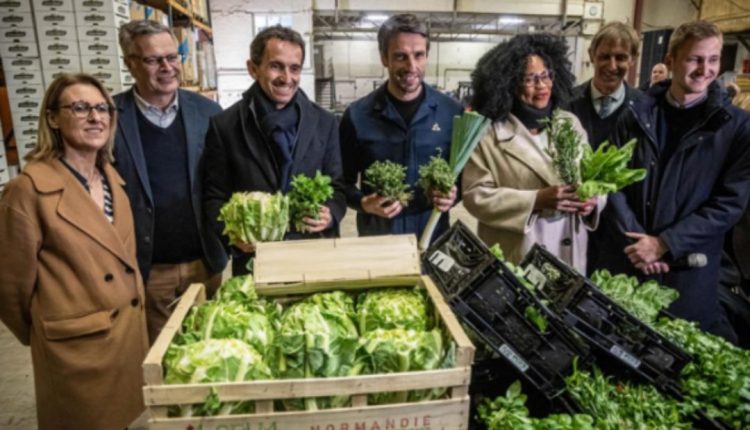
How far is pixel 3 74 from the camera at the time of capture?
380 centimetres

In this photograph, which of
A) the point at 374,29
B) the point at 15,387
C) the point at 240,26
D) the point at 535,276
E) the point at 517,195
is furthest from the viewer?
the point at 374,29

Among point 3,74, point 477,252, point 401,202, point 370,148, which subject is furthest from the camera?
point 3,74

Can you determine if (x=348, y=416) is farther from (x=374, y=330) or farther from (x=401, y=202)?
(x=401, y=202)

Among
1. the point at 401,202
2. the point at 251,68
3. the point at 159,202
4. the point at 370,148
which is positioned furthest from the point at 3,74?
the point at 401,202

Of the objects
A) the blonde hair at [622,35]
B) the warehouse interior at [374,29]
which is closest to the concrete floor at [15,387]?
the warehouse interior at [374,29]

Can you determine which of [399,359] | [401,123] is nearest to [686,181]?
[401,123]

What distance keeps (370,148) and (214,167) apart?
2.33 feet

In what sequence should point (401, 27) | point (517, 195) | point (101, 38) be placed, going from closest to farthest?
point (517, 195) < point (401, 27) < point (101, 38)

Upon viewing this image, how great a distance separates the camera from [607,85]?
8.89 feet

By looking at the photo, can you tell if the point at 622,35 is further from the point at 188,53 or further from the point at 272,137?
the point at 188,53

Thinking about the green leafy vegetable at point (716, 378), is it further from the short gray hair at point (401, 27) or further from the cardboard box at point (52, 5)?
the cardboard box at point (52, 5)

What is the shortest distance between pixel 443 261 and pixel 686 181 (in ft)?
4.55

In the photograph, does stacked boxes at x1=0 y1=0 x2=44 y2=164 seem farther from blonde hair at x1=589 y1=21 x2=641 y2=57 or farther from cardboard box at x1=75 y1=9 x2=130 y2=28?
blonde hair at x1=589 y1=21 x2=641 y2=57

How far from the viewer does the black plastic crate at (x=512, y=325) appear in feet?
4.34
